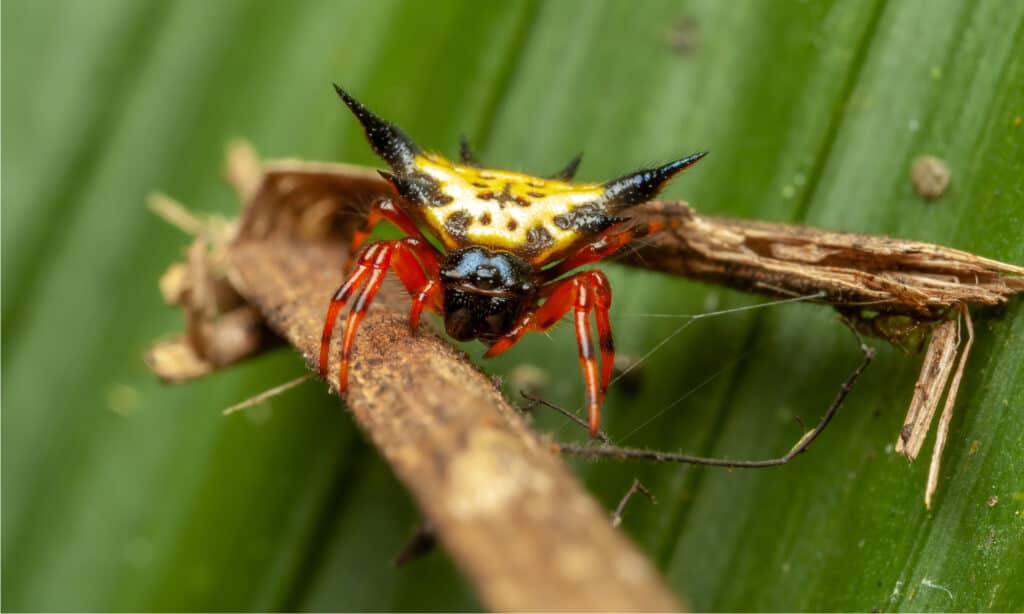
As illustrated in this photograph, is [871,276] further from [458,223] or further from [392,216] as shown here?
[392,216]

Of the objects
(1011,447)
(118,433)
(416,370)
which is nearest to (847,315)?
(1011,447)

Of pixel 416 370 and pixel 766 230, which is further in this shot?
pixel 766 230

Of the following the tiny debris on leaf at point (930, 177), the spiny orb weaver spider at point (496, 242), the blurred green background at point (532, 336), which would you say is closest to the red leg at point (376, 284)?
the spiny orb weaver spider at point (496, 242)

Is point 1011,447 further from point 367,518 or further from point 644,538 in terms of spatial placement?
point 367,518

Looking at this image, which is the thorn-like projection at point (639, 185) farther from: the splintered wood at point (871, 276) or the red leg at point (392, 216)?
the red leg at point (392, 216)

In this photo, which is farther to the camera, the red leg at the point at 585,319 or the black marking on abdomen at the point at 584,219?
the black marking on abdomen at the point at 584,219

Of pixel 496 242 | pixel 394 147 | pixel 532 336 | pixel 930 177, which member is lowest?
pixel 532 336

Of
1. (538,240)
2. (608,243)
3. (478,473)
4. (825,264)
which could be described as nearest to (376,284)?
(538,240)
